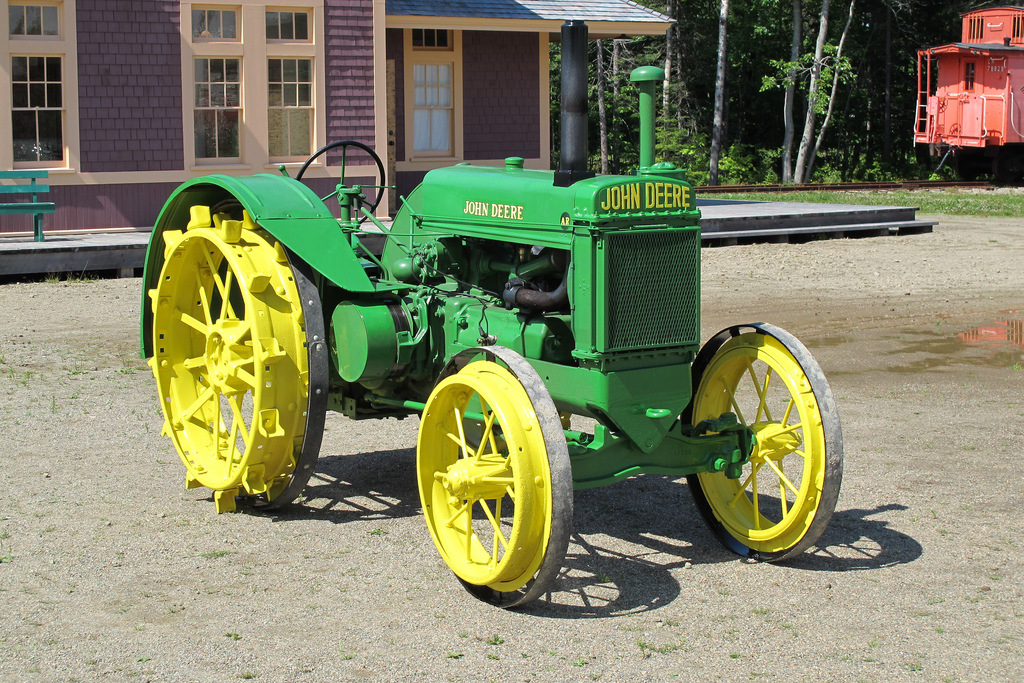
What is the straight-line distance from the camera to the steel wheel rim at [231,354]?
5359 millimetres

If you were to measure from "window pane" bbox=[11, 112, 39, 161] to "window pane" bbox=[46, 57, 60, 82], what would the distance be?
48 centimetres

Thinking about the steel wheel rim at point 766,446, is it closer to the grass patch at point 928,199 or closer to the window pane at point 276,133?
the window pane at point 276,133

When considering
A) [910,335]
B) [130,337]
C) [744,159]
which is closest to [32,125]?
[130,337]

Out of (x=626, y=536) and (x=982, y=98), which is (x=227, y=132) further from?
(x=982, y=98)

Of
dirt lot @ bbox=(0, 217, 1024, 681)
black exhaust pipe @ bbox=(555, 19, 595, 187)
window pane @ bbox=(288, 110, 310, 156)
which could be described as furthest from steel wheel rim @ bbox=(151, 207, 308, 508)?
window pane @ bbox=(288, 110, 310, 156)

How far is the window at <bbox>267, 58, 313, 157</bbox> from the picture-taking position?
16000mm

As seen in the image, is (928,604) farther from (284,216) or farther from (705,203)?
(705,203)

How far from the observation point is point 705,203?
68.9 feet

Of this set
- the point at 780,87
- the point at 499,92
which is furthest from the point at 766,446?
the point at 780,87

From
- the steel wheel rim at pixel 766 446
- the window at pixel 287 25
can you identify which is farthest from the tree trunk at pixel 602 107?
the steel wheel rim at pixel 766 446

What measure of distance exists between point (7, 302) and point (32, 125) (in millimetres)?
3783

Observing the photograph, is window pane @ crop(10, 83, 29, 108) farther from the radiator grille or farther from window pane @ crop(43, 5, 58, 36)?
the radiator grille

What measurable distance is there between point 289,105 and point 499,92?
14.7ft

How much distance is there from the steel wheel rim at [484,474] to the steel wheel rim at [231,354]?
81 cm
